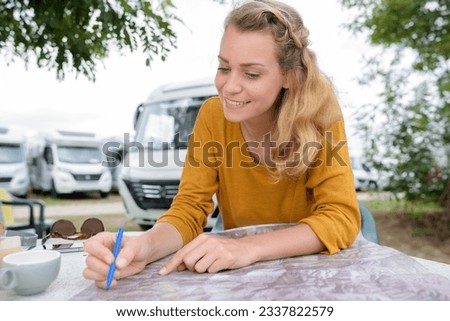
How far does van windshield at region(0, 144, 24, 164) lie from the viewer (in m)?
8.96

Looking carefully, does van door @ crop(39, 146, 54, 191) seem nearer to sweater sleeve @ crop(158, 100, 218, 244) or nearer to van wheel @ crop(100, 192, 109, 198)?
van wheel @ crop(100, 192, 109, 198)

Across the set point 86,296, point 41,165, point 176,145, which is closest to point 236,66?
point 86,296

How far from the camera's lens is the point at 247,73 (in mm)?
1062

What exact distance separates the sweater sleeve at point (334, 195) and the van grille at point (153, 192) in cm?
379

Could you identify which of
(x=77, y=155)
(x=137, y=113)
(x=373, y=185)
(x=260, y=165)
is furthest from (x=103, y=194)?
(x=260, y=165)

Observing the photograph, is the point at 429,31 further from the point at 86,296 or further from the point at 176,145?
the point at 86,296

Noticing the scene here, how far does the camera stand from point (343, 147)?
3.67 ft

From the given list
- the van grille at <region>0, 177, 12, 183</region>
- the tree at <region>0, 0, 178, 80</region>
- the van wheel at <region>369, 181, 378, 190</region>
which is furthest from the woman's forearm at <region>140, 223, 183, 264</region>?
the van grille at <region>0, 177, 12, 183</region>

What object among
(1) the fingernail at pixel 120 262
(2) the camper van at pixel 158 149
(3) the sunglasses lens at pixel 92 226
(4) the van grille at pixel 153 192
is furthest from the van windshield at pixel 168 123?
(1) the fingernail at pixel 120 262

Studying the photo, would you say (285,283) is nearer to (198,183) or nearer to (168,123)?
(198,183)

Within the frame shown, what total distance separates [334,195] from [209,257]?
36cm

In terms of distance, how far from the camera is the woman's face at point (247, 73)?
3.40 feet

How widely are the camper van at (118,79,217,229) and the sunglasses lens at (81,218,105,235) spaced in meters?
3.46
